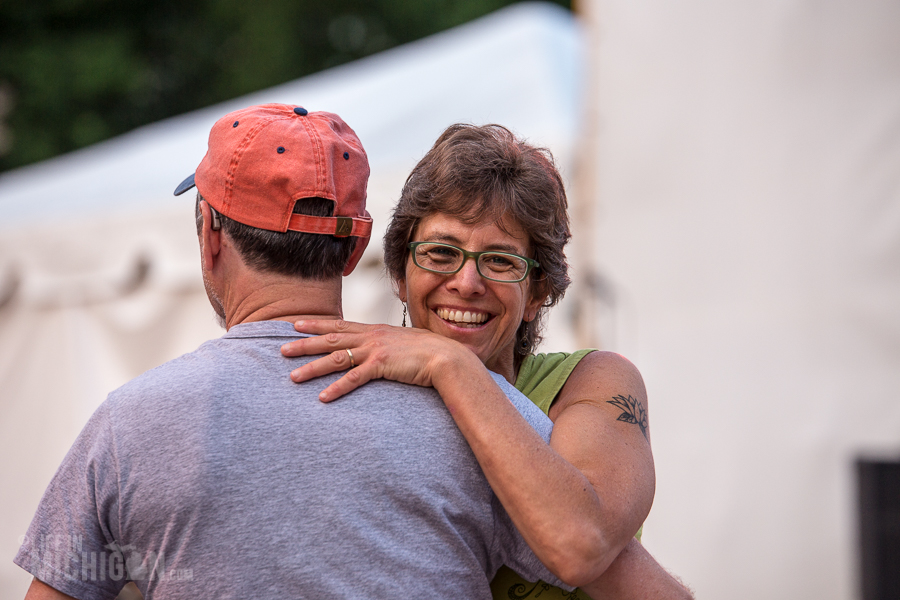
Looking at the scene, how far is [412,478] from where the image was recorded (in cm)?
131

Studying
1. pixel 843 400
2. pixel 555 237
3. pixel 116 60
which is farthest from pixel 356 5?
pixel 555 237

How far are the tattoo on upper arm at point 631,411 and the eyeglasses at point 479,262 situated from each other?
0.35m

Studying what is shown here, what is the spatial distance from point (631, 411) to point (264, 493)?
769 mm

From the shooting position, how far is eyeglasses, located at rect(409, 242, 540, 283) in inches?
69.9

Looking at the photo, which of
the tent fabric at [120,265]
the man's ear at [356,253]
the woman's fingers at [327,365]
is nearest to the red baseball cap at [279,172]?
the man's ear at [356,253]

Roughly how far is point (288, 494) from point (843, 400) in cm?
313

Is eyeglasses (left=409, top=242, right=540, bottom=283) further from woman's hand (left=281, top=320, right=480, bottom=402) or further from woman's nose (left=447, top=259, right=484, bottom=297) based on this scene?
woman's hand (left=281, top=320, right=480, bottom=402)

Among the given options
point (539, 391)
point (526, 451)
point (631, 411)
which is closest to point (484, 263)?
point (539, 391)

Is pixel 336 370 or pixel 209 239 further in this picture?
pixel 209 239

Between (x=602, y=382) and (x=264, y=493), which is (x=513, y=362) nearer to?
(x=602, y=382)

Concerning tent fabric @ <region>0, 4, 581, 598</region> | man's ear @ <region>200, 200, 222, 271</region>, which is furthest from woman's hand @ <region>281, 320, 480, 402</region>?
tent fabric @ <region>0, 4, 581, 598</region>

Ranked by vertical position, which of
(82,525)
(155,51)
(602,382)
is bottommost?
(82,525)

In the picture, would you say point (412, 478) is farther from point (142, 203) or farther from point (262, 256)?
point (142, 203)

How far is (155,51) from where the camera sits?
14422 mm
